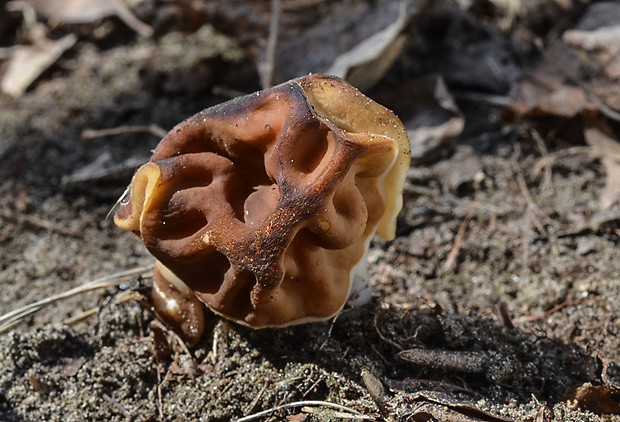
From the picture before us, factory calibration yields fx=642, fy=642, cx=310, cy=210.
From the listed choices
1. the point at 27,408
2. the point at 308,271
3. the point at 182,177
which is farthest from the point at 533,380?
the point at 27,408

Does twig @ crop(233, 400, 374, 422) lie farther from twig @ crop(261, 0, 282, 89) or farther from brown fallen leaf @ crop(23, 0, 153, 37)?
brown fallen leaf @ crop(23, 0, 153, 37)

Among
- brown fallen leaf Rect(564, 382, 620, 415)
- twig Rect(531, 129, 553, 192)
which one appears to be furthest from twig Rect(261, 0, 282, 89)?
brown fallen leaf Rect(564, 382, 620, 415)

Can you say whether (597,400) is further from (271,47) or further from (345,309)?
(271,47)

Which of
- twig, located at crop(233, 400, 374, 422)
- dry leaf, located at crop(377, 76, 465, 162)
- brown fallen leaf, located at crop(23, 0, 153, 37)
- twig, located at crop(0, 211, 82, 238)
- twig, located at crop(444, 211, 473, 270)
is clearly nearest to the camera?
twig, located at crop(233, 400, 374, 422)

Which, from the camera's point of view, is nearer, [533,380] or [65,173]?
[533,380]

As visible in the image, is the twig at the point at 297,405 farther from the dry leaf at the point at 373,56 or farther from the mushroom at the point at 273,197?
the dry leaf at the point at 373,56

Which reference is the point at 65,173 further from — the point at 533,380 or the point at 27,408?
the point at 533,380
